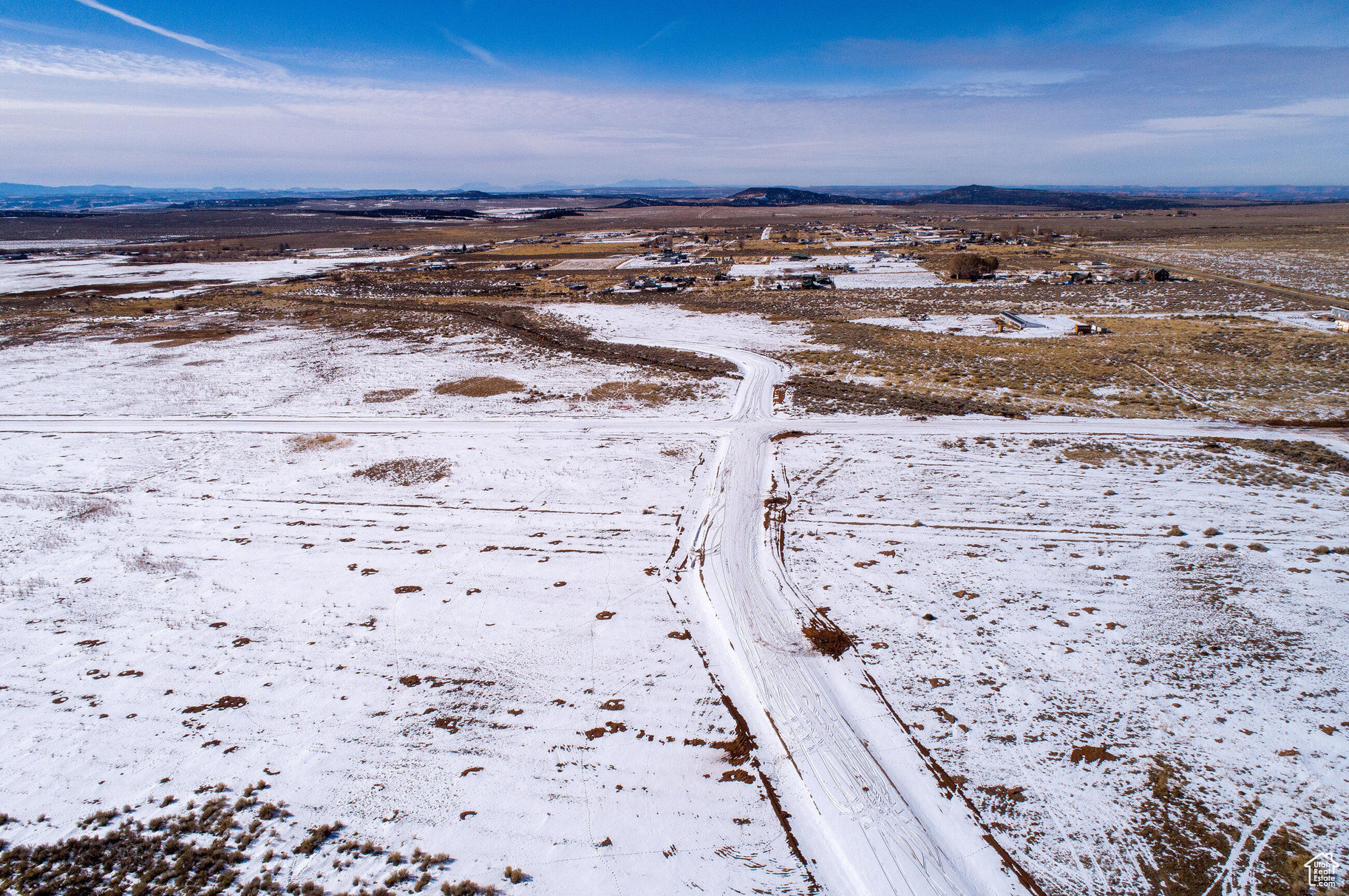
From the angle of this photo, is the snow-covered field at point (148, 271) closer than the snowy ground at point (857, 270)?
No

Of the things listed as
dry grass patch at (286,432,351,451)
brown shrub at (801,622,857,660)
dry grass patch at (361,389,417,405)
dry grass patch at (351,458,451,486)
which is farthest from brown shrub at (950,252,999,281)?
dry grass patch at (286,432,351,451)

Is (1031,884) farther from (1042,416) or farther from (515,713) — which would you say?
(1042,416)

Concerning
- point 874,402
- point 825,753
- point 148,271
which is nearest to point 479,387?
point 874,402

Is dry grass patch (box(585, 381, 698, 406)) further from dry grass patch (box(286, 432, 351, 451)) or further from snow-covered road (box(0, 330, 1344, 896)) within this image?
dry grass patch (box(286, 432, 351, 451))

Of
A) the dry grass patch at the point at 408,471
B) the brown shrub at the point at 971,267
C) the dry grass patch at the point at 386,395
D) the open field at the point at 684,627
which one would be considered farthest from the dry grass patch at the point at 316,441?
the brown shrub at the point at 971,267

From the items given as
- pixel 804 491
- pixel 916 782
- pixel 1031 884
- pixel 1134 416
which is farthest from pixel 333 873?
pixel 1134 416

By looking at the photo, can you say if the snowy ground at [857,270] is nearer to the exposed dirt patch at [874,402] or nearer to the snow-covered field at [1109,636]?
the exposed dirt patch at [874,402]
